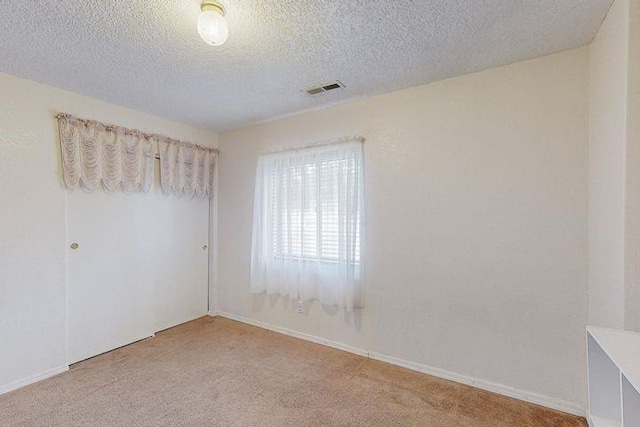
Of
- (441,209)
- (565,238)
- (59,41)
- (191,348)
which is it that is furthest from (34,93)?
(565,238)

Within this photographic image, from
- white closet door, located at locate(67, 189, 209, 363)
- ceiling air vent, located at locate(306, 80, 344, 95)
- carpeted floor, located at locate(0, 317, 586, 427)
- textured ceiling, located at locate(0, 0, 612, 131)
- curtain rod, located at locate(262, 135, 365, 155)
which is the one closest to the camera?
textured ceiling, located at locate(0, 0, 612, 131)

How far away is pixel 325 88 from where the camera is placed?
2.54 meters

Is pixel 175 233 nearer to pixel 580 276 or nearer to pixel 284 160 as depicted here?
pixel 284 160

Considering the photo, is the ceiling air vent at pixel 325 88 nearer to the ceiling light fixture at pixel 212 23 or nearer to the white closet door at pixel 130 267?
the ceiling light fixture at pixel 212 23

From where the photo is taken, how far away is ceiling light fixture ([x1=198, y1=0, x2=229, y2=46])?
57.1 inches

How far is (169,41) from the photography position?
184 cm

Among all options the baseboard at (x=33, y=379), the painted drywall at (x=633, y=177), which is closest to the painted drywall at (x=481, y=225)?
the painted drywall at (x=633, y=177)

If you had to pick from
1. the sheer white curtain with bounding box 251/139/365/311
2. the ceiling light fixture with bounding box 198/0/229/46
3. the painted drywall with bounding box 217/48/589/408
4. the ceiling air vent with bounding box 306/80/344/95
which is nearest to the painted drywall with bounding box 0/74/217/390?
the sheer white curtain with bounding box 251/139/365/311

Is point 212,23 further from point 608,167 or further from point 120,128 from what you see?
point 608,167

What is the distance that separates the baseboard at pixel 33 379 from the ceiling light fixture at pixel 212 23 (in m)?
2.87

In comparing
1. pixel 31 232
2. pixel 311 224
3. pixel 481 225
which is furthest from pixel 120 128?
pixel 481 225

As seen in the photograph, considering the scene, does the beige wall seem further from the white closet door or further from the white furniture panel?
the white closet door

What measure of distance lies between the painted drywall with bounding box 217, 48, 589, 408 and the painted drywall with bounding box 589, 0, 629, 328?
0.32ft

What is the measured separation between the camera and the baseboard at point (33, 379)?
2170mm
